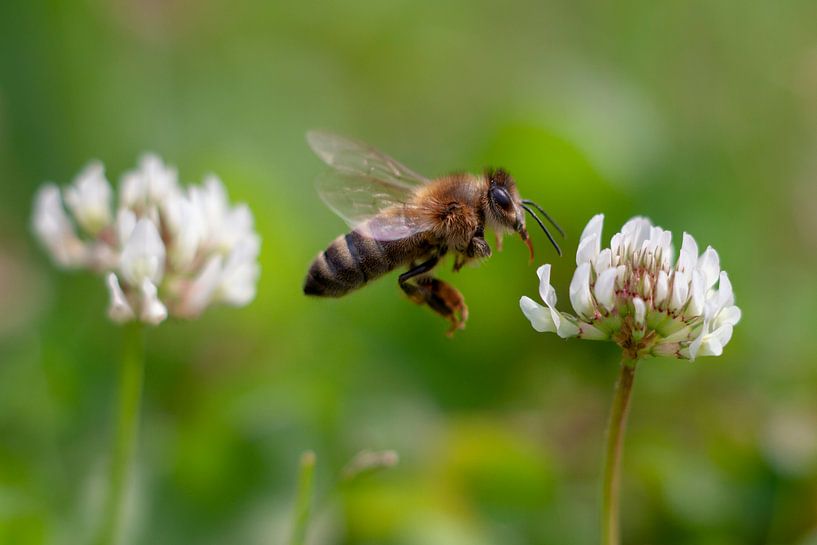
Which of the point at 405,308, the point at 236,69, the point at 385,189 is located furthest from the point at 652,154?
the point at 236,69

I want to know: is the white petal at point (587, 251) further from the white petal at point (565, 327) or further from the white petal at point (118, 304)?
the white petal at point (118, 304)

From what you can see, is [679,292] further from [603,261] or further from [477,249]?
[477,249]

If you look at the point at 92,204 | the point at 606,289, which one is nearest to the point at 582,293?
the point at 606,289

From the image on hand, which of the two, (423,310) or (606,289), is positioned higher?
(423,310)

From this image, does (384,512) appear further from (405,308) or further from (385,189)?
(405,308)

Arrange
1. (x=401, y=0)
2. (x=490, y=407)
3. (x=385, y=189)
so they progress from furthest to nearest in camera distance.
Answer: (x=401, y=0), (x=490, y=407), (x=385, y=189)
